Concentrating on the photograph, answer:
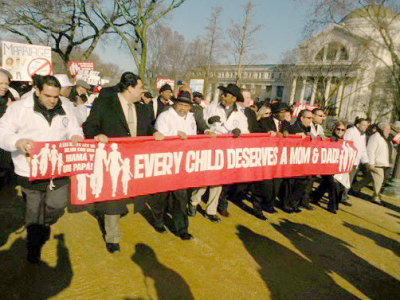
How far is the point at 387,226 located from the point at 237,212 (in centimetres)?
294

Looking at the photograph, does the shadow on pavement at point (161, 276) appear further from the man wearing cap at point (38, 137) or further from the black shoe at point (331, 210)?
the black shoe at point (331, 210)

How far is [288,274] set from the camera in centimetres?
345

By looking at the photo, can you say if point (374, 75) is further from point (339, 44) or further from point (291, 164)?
point (291, 164)

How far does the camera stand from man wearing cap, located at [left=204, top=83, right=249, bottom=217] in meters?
4.69

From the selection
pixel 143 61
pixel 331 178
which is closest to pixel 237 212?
pixel 331 178

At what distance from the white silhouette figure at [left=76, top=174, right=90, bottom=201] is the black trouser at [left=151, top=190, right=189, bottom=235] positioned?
1094 mm

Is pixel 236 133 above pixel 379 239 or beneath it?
above

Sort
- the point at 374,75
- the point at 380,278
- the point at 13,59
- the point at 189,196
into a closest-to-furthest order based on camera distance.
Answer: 1. the point at 380,278
2. the point at 189,196
3. the point at 13,59
4. the point at 374,75

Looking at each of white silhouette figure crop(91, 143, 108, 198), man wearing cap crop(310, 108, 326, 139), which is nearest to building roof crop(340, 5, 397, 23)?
man wearing cap crop(310, 108, 326, 139)

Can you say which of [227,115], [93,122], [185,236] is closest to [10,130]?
[93,122]

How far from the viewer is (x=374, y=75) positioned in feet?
125

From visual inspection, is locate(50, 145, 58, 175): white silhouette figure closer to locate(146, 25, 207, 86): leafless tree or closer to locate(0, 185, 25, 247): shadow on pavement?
locate(0, 185, 25, 247): shadow on pavement

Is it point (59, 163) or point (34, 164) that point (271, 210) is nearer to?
point (59, 163)

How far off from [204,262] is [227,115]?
2.42m
